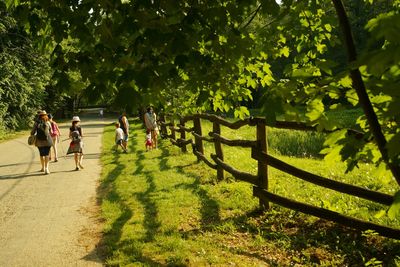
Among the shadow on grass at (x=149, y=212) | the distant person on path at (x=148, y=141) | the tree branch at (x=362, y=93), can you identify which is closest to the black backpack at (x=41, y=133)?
the shadow on grass at (x=149, y=212)

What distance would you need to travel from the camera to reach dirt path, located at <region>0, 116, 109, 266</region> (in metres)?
6.10

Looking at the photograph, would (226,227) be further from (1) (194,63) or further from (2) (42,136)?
(2) (42,136)

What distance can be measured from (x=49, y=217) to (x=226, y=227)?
11.6ft

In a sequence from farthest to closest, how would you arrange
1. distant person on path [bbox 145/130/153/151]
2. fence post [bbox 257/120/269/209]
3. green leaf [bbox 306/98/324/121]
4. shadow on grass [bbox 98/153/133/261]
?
distant person on path [bbox 145/130/153/151], fence post [bbox 257/120/269/209], shadow on grass [bbox 98/153/133/261], green leaf [bbox 306/98/324/121]

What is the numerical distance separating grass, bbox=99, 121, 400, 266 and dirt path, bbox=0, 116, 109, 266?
1.11 ft

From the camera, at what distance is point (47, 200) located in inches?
367

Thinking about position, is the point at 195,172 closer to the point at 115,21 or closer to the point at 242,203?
the point at 242,203

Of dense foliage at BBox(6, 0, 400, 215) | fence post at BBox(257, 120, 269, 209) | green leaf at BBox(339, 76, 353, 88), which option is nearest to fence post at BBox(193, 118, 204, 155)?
fence post at BBox(257, 120, 269, 209)

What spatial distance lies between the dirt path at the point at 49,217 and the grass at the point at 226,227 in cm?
34

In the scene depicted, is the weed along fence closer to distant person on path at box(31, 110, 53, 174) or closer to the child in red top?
distant person on path at box(31, 110, 53, 174)

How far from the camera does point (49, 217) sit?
8.00m

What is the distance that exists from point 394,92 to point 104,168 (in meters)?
12.0

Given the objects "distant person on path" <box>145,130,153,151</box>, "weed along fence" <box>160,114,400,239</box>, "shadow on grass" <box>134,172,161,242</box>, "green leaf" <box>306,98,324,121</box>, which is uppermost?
"green leaf" <box>306,98,324,121</box>

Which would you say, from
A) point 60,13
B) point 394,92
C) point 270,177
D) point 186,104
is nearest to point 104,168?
point 186,104
